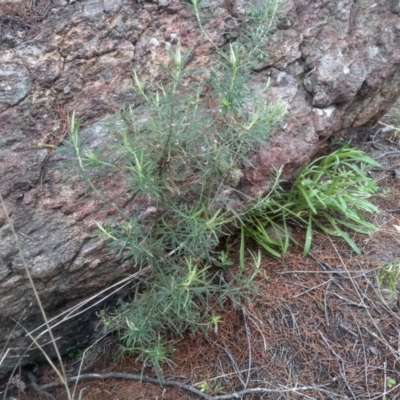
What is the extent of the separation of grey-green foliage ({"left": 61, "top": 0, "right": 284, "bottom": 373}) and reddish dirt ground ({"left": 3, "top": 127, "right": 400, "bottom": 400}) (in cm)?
14

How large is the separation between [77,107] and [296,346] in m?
1.50

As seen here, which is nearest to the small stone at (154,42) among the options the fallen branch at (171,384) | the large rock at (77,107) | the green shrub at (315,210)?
the large rock at (77,107)

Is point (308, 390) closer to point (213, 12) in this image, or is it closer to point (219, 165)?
point (219, 165)

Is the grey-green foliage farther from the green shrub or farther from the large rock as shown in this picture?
the green shrub

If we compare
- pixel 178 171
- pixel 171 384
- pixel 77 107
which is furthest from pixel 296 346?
pixel 77 107

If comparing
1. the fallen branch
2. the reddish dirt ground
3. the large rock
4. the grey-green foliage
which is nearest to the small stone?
the large rock

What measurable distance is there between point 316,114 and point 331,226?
604mm

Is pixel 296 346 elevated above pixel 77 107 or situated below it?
below

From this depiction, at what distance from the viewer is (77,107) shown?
2.89 m

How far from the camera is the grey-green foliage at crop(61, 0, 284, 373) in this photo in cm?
239

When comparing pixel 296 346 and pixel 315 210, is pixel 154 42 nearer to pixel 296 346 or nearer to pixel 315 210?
pixel 315 210

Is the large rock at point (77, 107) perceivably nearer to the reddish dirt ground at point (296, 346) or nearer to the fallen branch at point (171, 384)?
the fallen branch at point (171, 384)

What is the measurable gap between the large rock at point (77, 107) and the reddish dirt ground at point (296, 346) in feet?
1.44

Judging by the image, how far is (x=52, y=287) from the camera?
287 cm
